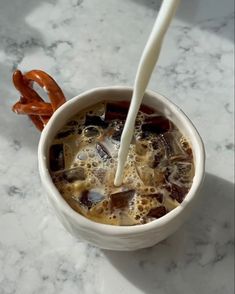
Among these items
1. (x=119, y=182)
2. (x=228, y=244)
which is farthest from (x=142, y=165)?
(x=228, y=244)

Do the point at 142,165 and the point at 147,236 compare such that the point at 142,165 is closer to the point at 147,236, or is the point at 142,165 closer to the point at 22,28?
the point at 147,236

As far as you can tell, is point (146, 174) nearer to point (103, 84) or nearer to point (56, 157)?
point (56, 157)

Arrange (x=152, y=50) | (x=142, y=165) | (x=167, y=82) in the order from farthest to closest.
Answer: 1. (x=167, y=82)
2. (x=142, y=165)
3. (x=152, y=50)

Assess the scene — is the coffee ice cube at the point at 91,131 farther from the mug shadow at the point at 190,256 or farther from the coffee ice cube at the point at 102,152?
the mug shadow at the point at 190,256

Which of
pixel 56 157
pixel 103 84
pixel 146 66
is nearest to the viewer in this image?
pixel 146 66

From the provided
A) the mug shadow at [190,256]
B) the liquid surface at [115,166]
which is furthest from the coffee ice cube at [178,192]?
the mug shadow at [190,256]

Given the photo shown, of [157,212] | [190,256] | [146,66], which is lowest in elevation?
[190,256]

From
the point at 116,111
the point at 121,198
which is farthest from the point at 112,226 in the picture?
the point at 116,111
